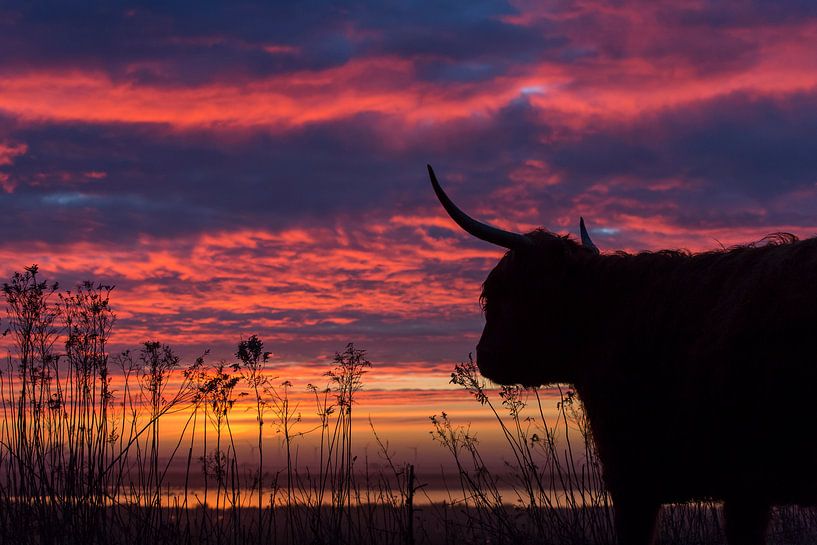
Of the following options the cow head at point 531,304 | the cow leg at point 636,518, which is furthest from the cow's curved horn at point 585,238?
the cow leg at point 636,518

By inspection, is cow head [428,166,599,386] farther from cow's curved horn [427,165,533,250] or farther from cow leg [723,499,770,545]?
cow leg [723,499,770,545]

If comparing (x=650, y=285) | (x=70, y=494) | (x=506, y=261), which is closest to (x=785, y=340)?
(x=650, y=285)

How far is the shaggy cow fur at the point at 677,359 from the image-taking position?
3.83 metres

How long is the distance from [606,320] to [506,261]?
823mm

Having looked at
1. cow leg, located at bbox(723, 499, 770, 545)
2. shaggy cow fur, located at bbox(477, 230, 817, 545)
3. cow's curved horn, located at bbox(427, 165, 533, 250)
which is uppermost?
cow's curved horn, located at bbox(427, 165, 533, 250)

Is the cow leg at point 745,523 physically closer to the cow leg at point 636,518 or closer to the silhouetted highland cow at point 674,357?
the silhouetted highland cow at point 674,357

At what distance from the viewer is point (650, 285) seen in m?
4.66

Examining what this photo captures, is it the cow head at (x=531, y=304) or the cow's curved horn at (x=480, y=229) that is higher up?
the cow's curved horn at (x=480, y=229)

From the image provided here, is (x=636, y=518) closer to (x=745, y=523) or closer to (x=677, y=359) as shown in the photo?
(x=745, y=523)

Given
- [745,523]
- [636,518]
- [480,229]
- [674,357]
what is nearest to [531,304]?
[480,229]

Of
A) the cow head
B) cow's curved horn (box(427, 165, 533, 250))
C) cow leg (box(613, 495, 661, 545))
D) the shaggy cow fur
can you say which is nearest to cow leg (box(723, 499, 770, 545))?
the shaggy cow fur

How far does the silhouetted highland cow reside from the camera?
3834 mm

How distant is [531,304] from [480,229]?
1.88 feet

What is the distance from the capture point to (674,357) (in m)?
4.27
